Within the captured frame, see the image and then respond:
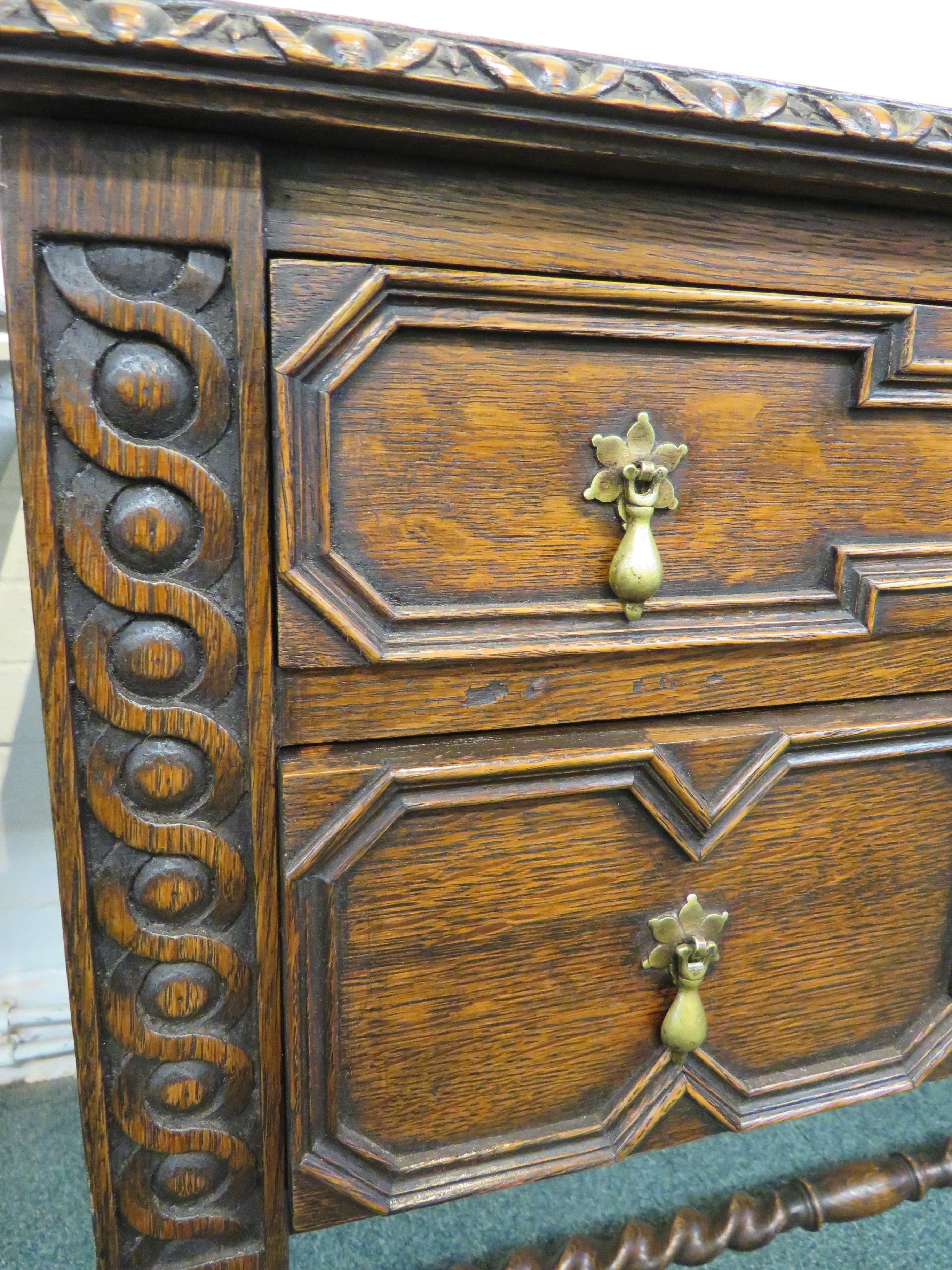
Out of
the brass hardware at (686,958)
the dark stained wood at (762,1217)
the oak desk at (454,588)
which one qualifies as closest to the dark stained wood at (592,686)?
the oak desk at (454,588)

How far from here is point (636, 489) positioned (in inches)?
13.6

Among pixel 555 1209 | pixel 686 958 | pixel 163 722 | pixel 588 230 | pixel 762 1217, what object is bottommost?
pixel 555 1209

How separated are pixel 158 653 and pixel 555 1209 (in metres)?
0.59

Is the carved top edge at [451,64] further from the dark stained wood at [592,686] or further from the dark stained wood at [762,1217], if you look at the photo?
the dark stained wood at [762,1217]

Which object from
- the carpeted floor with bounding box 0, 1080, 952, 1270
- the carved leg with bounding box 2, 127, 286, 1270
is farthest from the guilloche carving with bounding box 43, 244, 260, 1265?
the carpeted floor with bounding box 0, 1080, 952, 1270

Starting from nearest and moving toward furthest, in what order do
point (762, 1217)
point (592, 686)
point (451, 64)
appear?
point (451, 64) < point (592, 686) < point (762, 1217)

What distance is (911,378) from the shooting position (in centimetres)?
37

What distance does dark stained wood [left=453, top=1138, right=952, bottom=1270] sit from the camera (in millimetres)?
498

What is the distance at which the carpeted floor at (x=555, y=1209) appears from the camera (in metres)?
0.60

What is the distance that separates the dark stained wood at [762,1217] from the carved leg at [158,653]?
0.23 m

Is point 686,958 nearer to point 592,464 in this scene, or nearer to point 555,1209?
point 592,464

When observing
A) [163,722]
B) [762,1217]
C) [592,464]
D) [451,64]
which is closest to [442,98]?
[451,64]

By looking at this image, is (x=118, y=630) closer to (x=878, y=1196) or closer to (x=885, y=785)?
(x=885, y=785)

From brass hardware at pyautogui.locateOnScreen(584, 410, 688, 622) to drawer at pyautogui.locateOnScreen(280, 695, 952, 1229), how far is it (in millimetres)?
78
